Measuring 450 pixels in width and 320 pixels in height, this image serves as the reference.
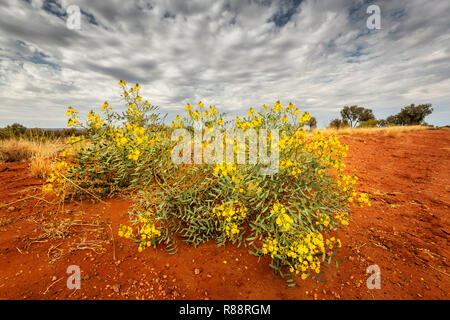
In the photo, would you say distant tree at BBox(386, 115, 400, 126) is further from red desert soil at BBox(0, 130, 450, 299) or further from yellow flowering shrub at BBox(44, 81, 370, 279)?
yellow flowering shrub at BBox(44, 81, 370, 279)

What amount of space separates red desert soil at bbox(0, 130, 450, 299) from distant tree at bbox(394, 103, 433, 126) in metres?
38.4

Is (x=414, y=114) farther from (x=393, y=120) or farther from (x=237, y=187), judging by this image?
(x=237, y=187)

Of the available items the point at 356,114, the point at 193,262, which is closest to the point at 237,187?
the point at 193,262

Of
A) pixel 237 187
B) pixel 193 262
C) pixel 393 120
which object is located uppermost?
pixel 393 120

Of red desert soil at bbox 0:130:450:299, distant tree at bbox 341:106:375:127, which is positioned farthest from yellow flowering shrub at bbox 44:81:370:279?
distant tree at bbox 341:106:375:127

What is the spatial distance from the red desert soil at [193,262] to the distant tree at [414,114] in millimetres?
38434

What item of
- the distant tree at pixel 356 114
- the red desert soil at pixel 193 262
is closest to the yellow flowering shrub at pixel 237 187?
the red desert soil at pixel 193 262

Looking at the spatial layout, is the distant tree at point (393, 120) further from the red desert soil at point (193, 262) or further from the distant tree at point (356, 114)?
the red desert soil at point (193, 262)

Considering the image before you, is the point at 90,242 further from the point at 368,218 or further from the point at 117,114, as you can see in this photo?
the point at 368,218

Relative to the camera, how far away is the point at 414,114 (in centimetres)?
3023

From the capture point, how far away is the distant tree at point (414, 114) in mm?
29188

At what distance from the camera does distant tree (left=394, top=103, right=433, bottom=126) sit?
95.8 feet

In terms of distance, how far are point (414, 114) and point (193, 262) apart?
137 ft
